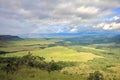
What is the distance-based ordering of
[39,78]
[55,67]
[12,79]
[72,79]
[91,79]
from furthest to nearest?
[55,67] < [91,79] < [72,79] < [39,78] < [12,79]

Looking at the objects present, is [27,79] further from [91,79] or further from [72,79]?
[91,79]

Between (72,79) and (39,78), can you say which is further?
(72,79)

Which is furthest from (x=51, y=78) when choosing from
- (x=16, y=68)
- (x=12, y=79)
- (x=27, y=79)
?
(x=16, y=68)

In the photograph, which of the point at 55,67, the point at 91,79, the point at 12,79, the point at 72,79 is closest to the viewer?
the point at 12,79

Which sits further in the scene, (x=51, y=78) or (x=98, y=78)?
(x=98, y=78)

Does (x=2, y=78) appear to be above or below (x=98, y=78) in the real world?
above

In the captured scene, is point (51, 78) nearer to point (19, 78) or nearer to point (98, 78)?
point (19, 78)

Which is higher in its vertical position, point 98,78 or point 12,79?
point 12,79

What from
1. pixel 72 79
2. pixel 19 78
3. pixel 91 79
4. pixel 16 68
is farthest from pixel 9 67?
pixel 91 79

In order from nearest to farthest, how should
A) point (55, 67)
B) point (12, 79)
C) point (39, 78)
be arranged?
1. point (12, 79)
2. point (39, 78)
3. point (55, 67)
